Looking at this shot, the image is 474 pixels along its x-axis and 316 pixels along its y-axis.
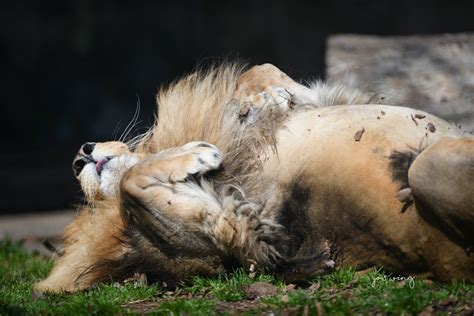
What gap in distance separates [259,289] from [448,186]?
897 mm

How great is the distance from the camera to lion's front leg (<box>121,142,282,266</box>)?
4.21 m

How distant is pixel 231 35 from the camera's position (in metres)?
10.4

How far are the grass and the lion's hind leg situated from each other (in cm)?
25

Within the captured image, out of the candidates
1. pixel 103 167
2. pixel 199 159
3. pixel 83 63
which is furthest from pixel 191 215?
pixel 83 63

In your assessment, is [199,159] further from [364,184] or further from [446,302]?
[446,302]

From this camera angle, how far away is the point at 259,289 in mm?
4152

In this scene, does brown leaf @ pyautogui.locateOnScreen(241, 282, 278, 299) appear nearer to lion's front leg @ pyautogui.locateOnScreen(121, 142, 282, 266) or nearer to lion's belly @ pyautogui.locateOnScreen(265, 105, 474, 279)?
lion's front leg @ pyautogui.locateOnScreen(121, 142, 282, 266)

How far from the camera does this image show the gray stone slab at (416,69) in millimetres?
6605

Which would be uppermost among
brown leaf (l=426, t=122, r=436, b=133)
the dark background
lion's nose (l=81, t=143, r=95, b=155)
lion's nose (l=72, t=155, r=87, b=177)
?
brown leaf (l=426, t=122, r=436, b=133)

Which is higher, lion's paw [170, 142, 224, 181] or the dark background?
lion's paw [170, 142, 224, 181]

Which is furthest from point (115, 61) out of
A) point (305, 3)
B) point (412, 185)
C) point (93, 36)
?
point (412, 185)

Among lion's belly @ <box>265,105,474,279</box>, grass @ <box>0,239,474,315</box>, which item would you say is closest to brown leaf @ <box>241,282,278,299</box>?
grass @ <box>0,239,474,315</box>

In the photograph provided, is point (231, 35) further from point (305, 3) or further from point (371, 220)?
point (371, 220)

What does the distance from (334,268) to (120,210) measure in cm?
103
